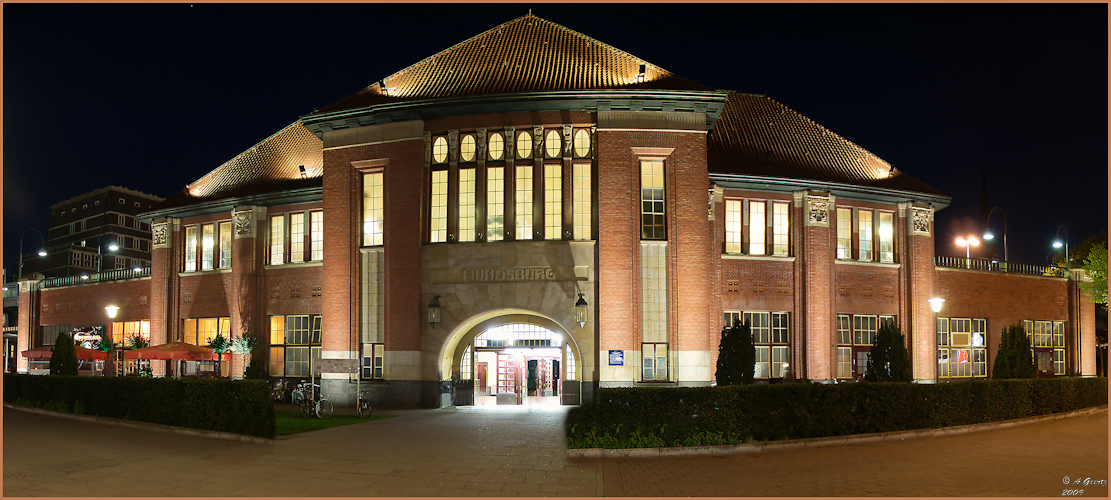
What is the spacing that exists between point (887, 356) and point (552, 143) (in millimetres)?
12000

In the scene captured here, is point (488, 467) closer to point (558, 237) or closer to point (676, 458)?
point (676, 458)

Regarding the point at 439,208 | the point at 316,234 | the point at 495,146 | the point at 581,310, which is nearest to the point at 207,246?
the point at 316,234

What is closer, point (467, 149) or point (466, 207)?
point (466, 207)

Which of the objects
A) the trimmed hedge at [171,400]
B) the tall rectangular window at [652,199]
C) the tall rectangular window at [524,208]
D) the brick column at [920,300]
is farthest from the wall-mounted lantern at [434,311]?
the brick column at [920,300]

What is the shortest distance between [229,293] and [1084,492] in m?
31.6

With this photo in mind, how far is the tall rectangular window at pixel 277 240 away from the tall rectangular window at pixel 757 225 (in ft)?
61.2

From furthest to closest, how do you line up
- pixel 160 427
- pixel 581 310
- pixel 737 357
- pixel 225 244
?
pixel 225 244, pixel 581 310, pixel 737 357, pixel 160 427

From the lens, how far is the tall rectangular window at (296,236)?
34562mm

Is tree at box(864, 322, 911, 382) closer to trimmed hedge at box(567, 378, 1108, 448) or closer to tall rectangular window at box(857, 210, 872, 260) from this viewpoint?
trimmed hedge at box(567, 378, 1108, 448)

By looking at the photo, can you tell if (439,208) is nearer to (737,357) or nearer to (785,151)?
(737,357)

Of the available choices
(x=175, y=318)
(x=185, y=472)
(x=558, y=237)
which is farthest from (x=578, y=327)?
(x=175, y=318)

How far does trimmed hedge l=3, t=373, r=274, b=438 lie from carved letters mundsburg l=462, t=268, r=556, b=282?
9276mm

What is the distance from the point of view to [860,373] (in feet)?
109

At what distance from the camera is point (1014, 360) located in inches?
980
